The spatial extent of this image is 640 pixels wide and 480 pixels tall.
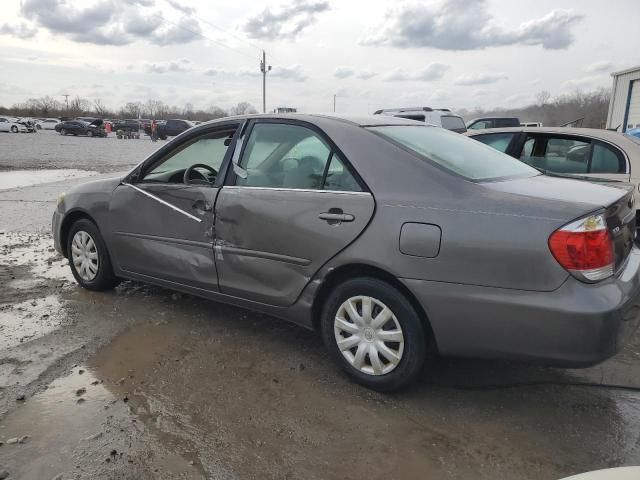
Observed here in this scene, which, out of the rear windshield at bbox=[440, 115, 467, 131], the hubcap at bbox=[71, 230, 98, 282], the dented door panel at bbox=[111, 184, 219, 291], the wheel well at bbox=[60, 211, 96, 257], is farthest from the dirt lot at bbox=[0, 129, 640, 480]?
the rear windshield at bbox=[440, 115, 467, 131]

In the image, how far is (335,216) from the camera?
312 cm

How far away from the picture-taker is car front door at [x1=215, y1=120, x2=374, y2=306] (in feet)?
10.3

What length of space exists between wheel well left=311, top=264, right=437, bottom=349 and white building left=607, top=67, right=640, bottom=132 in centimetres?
2526

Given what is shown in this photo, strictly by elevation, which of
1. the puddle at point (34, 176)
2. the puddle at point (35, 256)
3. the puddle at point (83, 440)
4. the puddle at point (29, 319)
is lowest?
the puddle at point (83, 440)

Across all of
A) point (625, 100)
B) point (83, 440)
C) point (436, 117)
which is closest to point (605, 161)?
point (83, 440)

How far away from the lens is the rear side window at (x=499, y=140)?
607 centimetres

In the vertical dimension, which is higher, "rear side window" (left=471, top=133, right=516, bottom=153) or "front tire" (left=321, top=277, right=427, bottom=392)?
"rear side window" (left=471, top=133, right=516, bottom=153)

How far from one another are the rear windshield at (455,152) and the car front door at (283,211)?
0.43 m

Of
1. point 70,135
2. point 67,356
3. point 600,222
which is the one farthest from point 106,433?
point 70,135

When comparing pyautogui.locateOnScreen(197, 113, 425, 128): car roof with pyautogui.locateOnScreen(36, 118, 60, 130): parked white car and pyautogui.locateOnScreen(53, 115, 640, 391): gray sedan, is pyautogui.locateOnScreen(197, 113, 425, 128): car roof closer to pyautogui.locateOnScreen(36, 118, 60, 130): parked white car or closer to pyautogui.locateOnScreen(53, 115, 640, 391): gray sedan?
pyautogui.locateOnScreen(53, 115, 640, 391): gray sedan

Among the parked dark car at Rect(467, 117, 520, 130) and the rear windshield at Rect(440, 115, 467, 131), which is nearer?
the rear windshield at Rect(440, 115, 467, 131)

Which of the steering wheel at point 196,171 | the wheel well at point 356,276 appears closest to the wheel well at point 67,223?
the steering wheel at point 196,171

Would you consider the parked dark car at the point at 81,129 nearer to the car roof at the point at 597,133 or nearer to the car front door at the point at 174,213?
the car front door at the point at 174,213

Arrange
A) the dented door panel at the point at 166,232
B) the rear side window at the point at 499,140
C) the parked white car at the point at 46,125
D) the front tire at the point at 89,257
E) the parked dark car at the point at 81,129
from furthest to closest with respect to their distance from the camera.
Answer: the parked white car at the point at 46,125, the parked dark car at the point at 81,129, the rear side window at the point at 499,140, the front tire at the point at 89,257, the dented door panel at the point at 166,232
